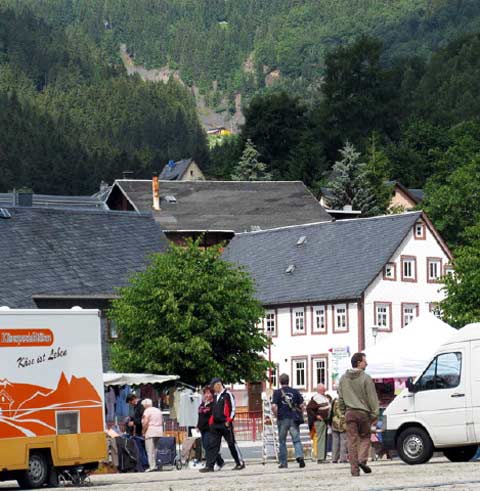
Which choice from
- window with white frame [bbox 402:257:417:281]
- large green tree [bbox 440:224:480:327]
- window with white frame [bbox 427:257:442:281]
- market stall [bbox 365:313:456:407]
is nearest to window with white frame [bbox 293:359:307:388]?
window with white frame [bbox 402:257:417:281]

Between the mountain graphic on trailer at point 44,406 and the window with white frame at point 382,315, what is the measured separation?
4895 cm

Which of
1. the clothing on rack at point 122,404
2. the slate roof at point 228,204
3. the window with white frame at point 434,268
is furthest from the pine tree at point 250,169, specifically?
the clothing on rack at point 122,404

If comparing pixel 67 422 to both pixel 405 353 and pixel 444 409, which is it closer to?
pixel 444 409

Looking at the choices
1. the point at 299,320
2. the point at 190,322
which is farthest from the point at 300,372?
the point at 190,322

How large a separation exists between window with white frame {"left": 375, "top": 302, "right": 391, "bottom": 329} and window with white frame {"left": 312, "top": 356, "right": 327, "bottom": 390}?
2.99 metres

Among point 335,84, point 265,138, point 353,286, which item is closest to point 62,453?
point 353,286

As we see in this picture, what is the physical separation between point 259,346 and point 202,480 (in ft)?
79.3

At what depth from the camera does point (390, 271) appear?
246 feet

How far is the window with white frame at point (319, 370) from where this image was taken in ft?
240

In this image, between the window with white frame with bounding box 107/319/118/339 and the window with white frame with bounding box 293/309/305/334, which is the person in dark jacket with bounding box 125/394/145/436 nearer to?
the window with white frame with bounding box 107/319/118/339

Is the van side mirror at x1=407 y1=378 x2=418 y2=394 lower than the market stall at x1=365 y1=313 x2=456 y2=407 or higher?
lower

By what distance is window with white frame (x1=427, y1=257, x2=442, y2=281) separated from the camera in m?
77.2

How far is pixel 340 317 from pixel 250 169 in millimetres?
61185

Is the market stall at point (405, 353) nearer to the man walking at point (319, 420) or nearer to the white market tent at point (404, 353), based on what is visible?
the white market tent at point (404, 353)
